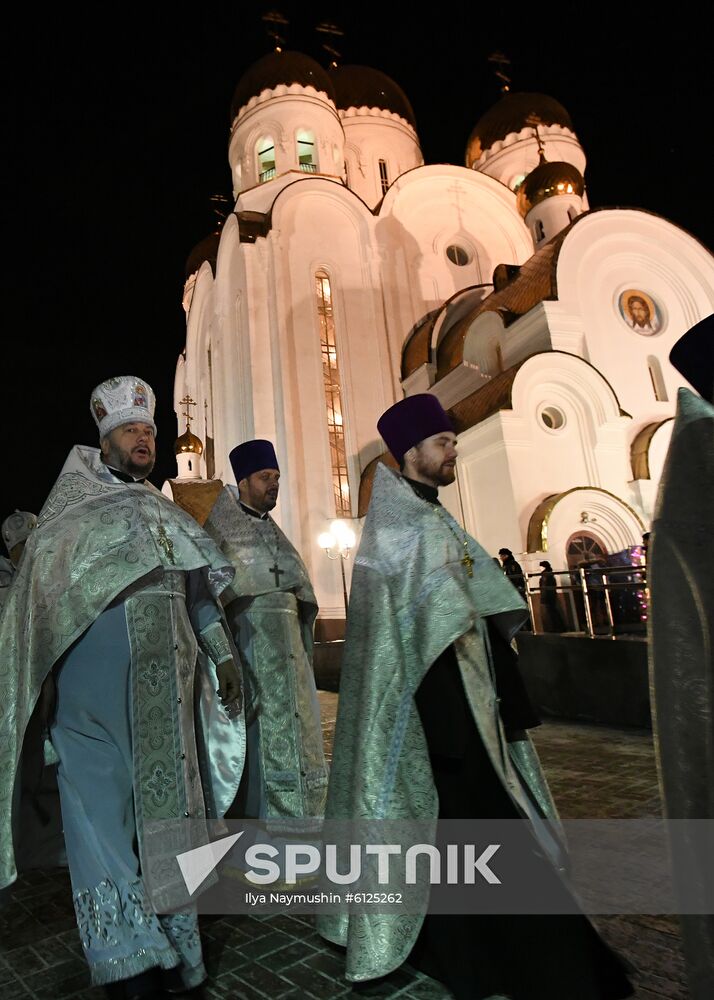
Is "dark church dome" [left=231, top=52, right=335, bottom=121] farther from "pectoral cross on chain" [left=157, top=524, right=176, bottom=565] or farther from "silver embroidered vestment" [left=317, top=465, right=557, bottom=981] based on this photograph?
"silver embroidered vestment" [left=317, top=465, right=557, bottom=981]

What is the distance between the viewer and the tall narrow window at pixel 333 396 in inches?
703

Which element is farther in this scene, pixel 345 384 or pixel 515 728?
pixel 345 384

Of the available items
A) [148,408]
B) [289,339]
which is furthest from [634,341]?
[148,408]

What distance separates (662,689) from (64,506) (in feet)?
6.90

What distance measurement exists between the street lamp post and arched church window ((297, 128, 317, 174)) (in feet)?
39.9

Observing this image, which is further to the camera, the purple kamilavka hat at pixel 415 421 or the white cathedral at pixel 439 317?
the white cathedral at pixel 439 317

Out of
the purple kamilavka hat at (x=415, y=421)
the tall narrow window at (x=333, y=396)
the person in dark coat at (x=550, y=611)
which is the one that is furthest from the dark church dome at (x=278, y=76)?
the purple kamilavka hat at (x=415, y=421)

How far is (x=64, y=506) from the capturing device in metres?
2.49

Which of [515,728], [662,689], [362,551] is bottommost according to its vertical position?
[515,728]

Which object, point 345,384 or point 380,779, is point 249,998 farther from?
point 345,384

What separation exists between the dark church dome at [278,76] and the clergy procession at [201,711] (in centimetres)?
2275

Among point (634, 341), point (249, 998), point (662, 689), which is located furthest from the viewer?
point (634, 341)

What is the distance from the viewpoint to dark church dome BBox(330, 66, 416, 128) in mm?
24672

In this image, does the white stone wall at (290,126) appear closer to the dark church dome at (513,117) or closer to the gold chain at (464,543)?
the dark church dome at (513,117)
